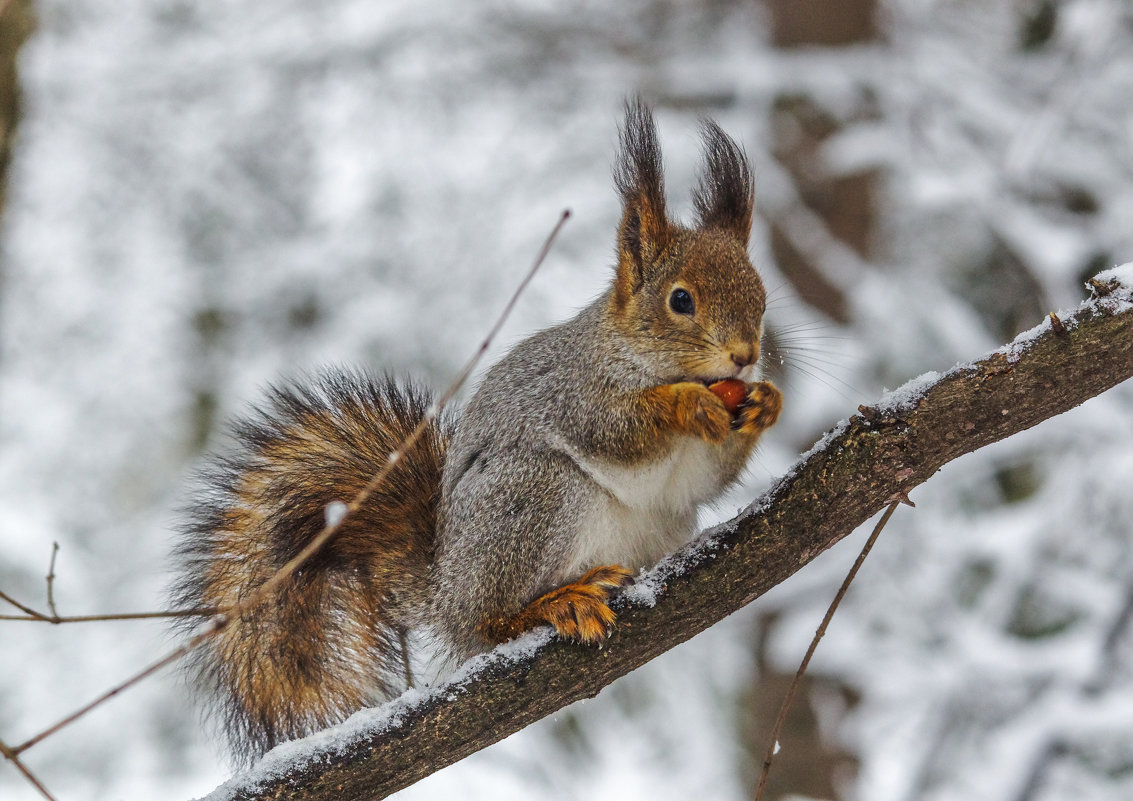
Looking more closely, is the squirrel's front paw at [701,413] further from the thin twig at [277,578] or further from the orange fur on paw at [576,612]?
the thin twig at [277,578]

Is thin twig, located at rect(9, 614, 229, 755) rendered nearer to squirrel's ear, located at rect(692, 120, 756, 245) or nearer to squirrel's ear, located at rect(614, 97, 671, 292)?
squirrel's ear, located at rect(614, 97, 671, 292)

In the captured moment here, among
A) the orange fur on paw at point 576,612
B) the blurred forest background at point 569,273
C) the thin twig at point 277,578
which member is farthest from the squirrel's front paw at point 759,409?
the blurred forest background at point 569,273

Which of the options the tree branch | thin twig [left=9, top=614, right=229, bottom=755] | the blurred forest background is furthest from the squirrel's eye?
the blurred forest background

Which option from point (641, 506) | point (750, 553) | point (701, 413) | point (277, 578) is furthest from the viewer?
point (641, 506)

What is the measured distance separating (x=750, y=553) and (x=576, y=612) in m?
0.30

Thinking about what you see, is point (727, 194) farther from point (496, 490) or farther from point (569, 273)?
point (569, 273)

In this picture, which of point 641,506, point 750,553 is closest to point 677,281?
point 641,506

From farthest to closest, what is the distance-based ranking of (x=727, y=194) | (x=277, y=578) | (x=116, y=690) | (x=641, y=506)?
(x=727, y=194) < (x=641, y=506) < (x=277, y=578) < (x=116, y=690)

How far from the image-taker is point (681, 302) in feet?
6.82

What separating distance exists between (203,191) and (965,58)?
2.98m

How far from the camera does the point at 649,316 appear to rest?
2094 mm

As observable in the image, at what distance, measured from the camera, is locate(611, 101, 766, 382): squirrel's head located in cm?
203

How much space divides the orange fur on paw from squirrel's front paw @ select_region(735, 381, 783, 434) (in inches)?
13.3

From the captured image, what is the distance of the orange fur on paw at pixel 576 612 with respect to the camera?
A: 1744 millimetres
